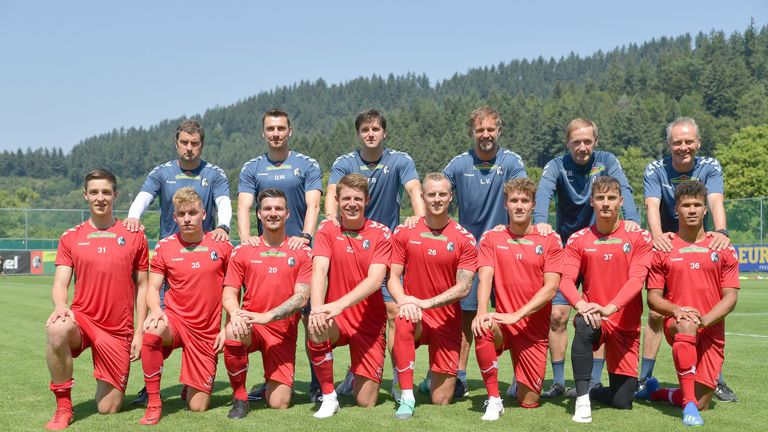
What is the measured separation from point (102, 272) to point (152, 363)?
35.6 inches

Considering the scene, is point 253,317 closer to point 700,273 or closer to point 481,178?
point 481,178

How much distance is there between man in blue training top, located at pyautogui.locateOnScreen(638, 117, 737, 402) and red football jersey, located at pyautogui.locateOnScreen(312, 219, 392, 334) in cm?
250

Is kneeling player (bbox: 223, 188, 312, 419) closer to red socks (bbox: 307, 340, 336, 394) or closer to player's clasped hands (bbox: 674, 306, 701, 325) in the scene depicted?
red socks (bbox: 307, 340, 336, 394)

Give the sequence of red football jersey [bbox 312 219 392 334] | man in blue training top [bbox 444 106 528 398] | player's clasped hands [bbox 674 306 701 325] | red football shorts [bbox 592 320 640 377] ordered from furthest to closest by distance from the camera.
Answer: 1. man in blue training top [bbox 444 106 528 398]
2. red football jersey [bbox 312 219 392 334]
3. red football shorts [bbox 592 320 640 377]
4. player's clasped hands [bbox 674 306 701 325]

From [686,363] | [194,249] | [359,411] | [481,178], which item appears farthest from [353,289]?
[686,363]

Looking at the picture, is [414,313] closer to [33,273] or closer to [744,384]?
[744,384]

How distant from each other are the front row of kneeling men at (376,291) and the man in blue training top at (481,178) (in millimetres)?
674

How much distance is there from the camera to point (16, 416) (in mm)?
6250

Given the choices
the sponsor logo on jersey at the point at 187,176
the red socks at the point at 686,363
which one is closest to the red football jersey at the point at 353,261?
the sponsor logo on jersey at the point at 187,176

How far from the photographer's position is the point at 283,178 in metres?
7.53

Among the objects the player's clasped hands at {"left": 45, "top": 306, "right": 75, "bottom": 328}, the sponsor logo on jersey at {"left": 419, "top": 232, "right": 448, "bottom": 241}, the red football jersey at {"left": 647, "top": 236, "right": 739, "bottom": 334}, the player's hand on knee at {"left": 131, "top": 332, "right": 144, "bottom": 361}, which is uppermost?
the sponsor logo on jersey at {"left": 419, "top": 232, "right": 448, "bottom": 241}

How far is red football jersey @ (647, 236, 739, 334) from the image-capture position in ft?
21.0

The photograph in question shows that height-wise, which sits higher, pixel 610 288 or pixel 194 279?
pixel 194 279

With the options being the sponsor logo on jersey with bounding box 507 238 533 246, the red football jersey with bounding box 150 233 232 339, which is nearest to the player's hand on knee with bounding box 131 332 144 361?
the red football jersey with bounding box 150 233 232 339
